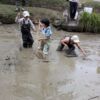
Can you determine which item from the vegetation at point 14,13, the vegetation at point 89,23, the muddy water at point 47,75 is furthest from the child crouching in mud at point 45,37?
the vegetation at point 14,13

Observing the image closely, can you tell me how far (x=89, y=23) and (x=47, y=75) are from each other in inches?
265

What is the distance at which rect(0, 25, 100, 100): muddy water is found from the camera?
942cm

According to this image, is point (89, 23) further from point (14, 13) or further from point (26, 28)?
point (26, 28)

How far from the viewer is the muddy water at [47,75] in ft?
30.9

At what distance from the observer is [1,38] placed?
15.2m

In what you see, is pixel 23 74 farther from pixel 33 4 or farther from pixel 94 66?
pixel 33 4

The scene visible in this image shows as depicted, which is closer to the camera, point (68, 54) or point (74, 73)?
point (74, 73)

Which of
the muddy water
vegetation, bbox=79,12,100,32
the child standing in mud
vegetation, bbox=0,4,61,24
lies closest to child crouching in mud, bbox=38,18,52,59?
the muddy water

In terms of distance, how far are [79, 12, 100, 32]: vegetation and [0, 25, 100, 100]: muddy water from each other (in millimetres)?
2573

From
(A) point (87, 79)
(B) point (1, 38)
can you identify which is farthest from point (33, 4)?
(A) point (87, 79)

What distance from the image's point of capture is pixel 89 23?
17.2m

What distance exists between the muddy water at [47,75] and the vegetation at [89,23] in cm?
257

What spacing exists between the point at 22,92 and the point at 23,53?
151 inches

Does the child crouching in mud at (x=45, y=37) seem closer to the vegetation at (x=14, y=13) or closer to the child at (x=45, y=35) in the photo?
the child at (x=45, y=35)
